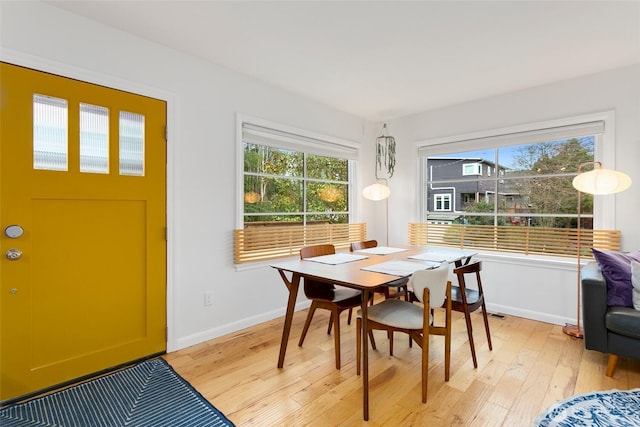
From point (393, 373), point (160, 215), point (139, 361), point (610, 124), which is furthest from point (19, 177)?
point (610, 124)

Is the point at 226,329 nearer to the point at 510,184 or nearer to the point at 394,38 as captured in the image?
the point at 394,38

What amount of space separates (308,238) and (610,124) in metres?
3.04

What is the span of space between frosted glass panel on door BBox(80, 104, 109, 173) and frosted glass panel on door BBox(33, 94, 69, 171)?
0.09 meters

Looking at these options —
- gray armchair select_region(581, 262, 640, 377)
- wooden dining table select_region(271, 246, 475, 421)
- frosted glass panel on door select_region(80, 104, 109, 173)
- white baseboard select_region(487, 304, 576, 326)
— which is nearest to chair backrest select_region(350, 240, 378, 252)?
wooden dining table select_region(271, 246, 475, 421)

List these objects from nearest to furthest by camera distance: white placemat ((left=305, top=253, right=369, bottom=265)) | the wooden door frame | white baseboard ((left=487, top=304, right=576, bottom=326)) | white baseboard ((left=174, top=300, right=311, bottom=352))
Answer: the wooden door frame < white placemat ((left=305, top=253, right=369, bottom=265)) < white baseboard ((left=174, top=300, right=311, bottom=352)) < white baseboard ((left=487, top=304, right=576, bottom=326))

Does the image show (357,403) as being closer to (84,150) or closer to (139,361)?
(139,361)

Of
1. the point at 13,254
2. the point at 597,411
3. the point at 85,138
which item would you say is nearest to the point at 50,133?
the point at 85,138

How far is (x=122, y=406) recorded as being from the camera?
1832mm

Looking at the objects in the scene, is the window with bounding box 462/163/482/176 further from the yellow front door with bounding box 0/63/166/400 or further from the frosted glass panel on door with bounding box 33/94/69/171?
the frosted glass panel on door with bounding box 33/94/69/171

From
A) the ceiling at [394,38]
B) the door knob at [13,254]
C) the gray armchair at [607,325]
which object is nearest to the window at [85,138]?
the door knob at [13,254]

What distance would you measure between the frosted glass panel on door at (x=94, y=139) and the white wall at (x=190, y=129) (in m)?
0.21

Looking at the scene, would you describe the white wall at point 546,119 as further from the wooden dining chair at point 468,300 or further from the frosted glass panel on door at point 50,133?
the frosted glass panel on door at point 50,133

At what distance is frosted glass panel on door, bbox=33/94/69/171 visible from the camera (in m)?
1.96

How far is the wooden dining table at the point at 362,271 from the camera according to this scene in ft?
5.79
